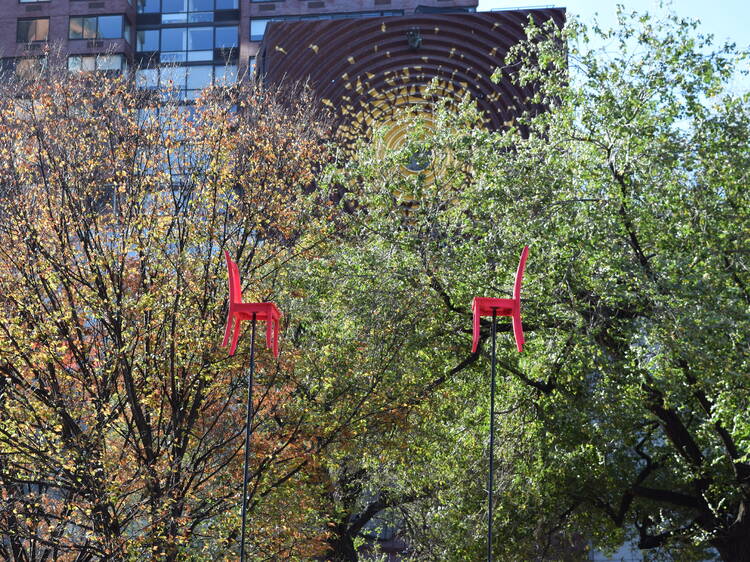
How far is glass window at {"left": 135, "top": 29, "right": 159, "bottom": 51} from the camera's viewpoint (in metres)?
67.9

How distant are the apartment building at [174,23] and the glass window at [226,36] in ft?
0.20

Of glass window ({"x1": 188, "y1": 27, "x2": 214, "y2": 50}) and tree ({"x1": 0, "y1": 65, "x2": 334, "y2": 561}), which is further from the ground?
glass window ({"x1": 188, "y1": 27, "x2": 214, "y2": 50})

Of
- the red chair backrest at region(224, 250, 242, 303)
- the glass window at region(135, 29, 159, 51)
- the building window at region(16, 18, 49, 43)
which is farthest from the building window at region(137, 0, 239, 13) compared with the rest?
the red chair backrest at region(224, 250, 242, 303)

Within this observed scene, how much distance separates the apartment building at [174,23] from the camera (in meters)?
64.1

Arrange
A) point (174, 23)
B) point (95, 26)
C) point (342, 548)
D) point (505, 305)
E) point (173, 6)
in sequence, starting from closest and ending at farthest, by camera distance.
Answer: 1. point (505, 305)
2. point (342, 548)
3. point (95, 26)
4. point (174, 23)
5. point (173, 6)

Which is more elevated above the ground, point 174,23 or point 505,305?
point 174,23

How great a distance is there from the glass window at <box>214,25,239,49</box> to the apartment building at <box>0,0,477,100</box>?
0.06m

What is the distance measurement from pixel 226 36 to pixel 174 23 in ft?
11.8

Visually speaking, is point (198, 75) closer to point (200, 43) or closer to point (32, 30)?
point (200, 43)

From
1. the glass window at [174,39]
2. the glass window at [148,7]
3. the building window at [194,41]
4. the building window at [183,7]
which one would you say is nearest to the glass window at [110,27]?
the building window at [194,41]

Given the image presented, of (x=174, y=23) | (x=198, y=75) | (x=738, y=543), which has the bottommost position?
(x=738, y=543)

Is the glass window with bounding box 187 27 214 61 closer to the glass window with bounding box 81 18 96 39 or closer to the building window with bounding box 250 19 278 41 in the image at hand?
the building window with bounding box 250 19 278 41

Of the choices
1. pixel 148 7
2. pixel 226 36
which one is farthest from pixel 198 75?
pixel 148 7

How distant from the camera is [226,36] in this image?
6738 cm
